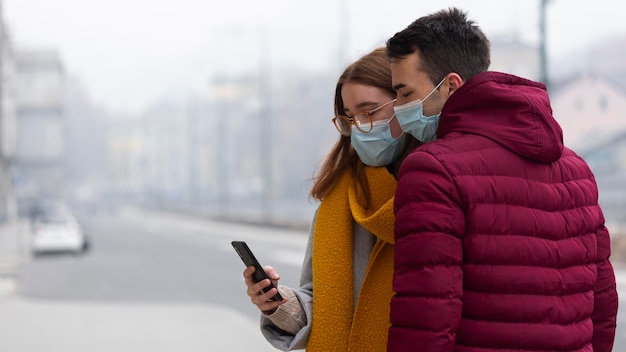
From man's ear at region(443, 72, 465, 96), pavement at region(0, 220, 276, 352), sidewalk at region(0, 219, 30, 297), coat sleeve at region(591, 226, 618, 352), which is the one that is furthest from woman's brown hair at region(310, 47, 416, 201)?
sidewalk at region(0, 219, 30, 297)

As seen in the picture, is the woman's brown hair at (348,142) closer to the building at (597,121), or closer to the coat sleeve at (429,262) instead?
the coat sleeve at (429,262)

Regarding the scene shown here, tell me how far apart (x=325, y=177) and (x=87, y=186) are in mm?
100139

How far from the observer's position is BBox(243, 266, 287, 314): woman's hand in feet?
8.52

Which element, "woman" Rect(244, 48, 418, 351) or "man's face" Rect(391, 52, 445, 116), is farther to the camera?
"woman" Rect(244, 48, 418, 351)

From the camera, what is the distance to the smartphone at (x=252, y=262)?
2.56 metres

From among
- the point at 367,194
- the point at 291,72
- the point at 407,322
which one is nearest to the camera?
the point at 407,322

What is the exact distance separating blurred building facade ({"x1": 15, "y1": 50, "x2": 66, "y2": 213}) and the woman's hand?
69566mm

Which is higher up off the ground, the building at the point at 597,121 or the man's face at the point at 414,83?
the man's face at the point at 414,83

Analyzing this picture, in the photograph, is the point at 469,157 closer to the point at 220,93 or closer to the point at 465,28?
the point at 465,28

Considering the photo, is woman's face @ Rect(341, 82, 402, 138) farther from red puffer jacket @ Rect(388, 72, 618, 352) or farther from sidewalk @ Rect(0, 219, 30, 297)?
sidewalk @ Rect(0, 219, 30, 297)

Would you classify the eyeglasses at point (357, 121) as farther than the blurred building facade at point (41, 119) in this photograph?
No

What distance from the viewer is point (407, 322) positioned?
2031 mm

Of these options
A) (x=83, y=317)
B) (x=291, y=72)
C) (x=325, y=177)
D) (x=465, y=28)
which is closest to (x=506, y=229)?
(x=465, y=28)

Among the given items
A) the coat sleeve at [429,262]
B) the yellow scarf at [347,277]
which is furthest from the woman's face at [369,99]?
the coat sleeve at [429,262]
